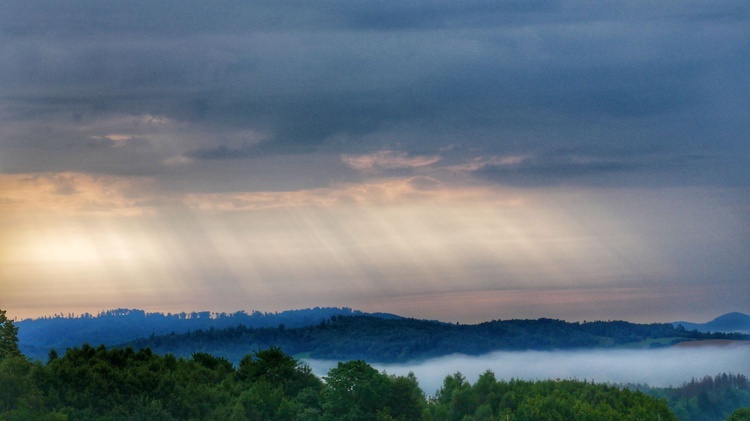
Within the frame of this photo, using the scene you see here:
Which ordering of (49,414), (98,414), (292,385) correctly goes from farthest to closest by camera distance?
(292,385) → (98,414) → (49,414)


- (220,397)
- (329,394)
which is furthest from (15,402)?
(329,394)

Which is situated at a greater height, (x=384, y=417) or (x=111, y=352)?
(x=111, y=352)

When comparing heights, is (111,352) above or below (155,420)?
above

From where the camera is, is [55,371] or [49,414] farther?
[55,371]

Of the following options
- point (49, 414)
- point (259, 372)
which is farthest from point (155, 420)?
point (259, 372)

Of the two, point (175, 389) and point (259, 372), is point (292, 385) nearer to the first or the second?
point (259, 372)

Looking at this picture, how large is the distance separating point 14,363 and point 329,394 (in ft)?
147

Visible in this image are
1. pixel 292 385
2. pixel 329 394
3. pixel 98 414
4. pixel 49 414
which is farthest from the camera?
pixel 292 385

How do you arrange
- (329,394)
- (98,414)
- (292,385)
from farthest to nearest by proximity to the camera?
(292,385) → (329,394) → (98,414)

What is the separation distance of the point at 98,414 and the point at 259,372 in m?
33.5

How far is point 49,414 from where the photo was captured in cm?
13988

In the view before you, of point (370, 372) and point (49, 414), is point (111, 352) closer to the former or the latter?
point (49, 414)

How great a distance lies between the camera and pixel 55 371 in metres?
150

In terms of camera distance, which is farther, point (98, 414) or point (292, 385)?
point (292, 385)
